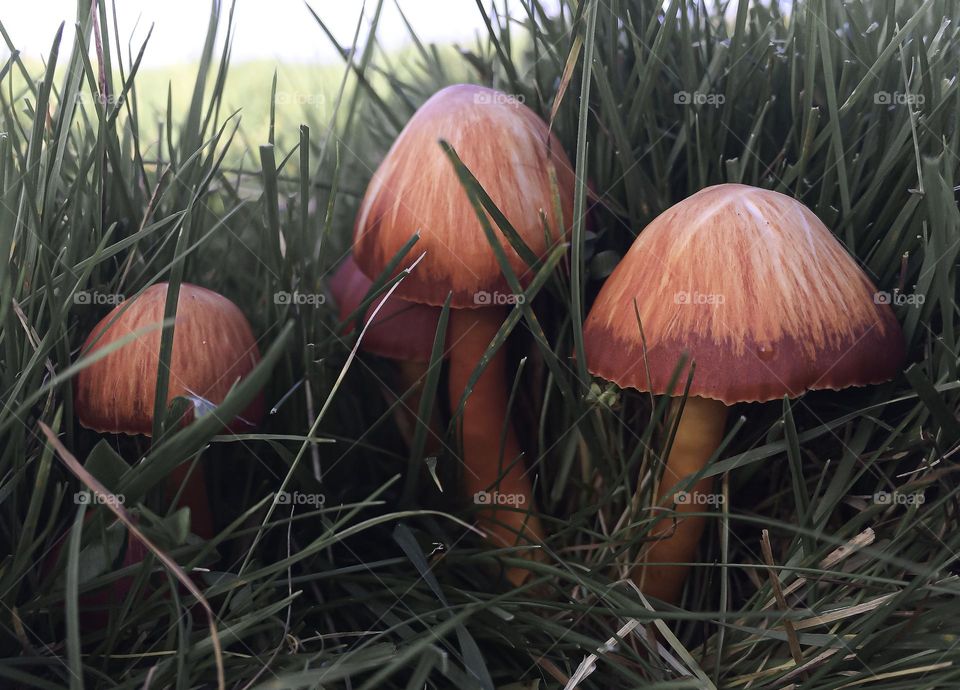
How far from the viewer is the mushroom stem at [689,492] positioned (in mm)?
1060

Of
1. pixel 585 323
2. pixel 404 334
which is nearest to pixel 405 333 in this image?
pixel 404 334

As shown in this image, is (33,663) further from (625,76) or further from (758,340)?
(625,76)

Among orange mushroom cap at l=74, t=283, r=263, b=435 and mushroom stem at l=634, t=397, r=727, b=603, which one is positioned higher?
orange mushroom cap at l=74, t=283, r=263, b=435

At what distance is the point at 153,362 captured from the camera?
103 centimetres

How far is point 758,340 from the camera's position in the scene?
0.89 meters
